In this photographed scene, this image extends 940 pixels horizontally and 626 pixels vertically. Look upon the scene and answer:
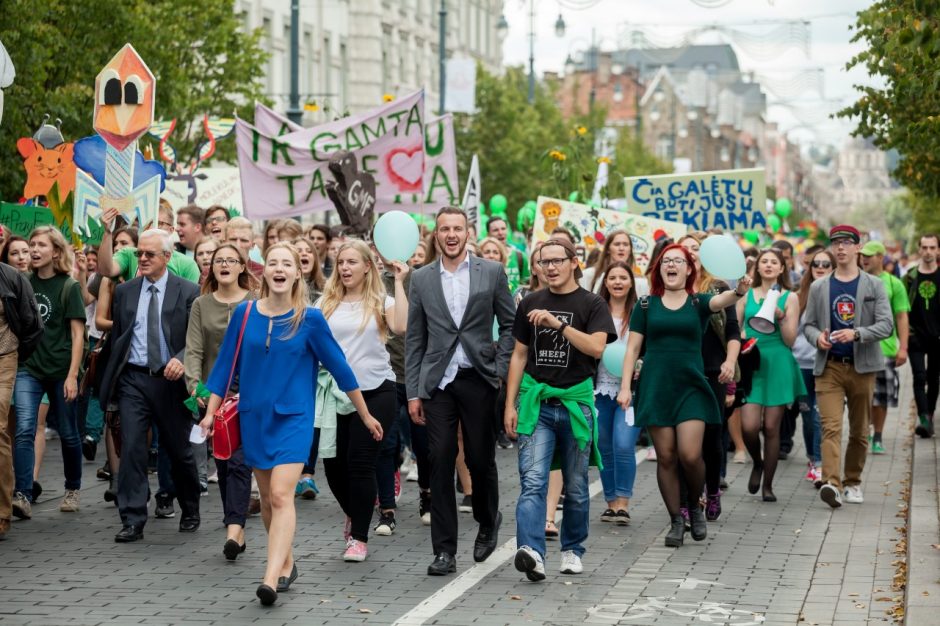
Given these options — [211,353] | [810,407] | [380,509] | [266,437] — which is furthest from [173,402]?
[810,407]

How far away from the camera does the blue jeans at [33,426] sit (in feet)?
35.4

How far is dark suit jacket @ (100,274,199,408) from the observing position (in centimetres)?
1014

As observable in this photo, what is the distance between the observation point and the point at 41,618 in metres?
7.70

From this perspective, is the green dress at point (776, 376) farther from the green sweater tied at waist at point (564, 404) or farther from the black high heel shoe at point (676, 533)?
the green sweater tied at waist at point (564, 404)

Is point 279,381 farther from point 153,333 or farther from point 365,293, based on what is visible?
point 153,333

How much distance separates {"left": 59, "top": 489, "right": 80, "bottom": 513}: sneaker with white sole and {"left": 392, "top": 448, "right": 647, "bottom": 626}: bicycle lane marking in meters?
2.98

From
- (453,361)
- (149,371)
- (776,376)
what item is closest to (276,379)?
(453,361)

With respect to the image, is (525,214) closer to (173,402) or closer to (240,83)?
(240,83)

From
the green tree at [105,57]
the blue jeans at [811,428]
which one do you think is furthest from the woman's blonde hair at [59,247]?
the green tree at [105,57]

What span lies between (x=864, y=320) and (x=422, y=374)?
408 cm

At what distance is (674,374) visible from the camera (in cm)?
998

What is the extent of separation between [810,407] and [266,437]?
21.1 feet

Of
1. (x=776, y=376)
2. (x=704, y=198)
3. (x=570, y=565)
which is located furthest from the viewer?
(x=704, y=198)

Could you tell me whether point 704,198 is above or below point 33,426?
above
